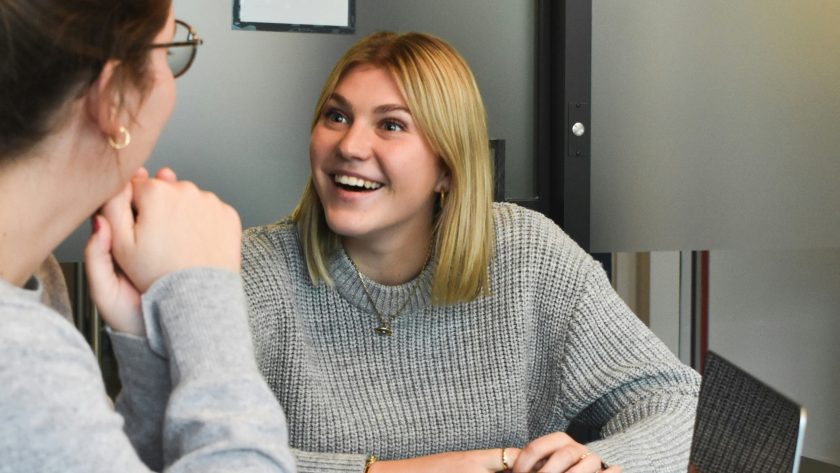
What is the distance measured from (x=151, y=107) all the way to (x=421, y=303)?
835mm

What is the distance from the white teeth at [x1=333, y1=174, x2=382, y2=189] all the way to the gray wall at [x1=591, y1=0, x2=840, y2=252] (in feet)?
4.07

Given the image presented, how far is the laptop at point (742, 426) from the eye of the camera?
869mm

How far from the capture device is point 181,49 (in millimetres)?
955

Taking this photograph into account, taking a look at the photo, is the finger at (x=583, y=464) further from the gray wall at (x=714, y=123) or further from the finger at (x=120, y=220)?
the gray wall at (x=714, y=123)

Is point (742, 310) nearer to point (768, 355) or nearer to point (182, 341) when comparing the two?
point (768, 355)

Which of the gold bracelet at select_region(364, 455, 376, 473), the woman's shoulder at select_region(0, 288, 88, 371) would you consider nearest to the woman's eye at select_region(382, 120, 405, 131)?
the gold bracelet at select_region(364, 455, 376, 473)

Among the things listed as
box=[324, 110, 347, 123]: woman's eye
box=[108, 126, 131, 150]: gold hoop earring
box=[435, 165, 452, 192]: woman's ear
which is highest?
box=[108, 126, 131, 150]: gold hoop earring

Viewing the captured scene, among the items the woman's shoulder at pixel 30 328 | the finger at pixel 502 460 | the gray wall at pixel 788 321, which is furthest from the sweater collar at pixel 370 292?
the gray wall at pixel 788 321

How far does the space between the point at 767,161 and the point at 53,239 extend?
91.7 inches

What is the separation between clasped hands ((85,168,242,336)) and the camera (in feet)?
3.27

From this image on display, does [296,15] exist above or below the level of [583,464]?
above

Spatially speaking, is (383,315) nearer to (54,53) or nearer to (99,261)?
(99,261)

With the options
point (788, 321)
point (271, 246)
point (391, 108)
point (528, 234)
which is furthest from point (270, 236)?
point (788, 321)

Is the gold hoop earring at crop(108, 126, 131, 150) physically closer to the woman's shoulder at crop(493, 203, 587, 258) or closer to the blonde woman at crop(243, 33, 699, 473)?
the blonde woman at crop(243, 33, 699, 473)
